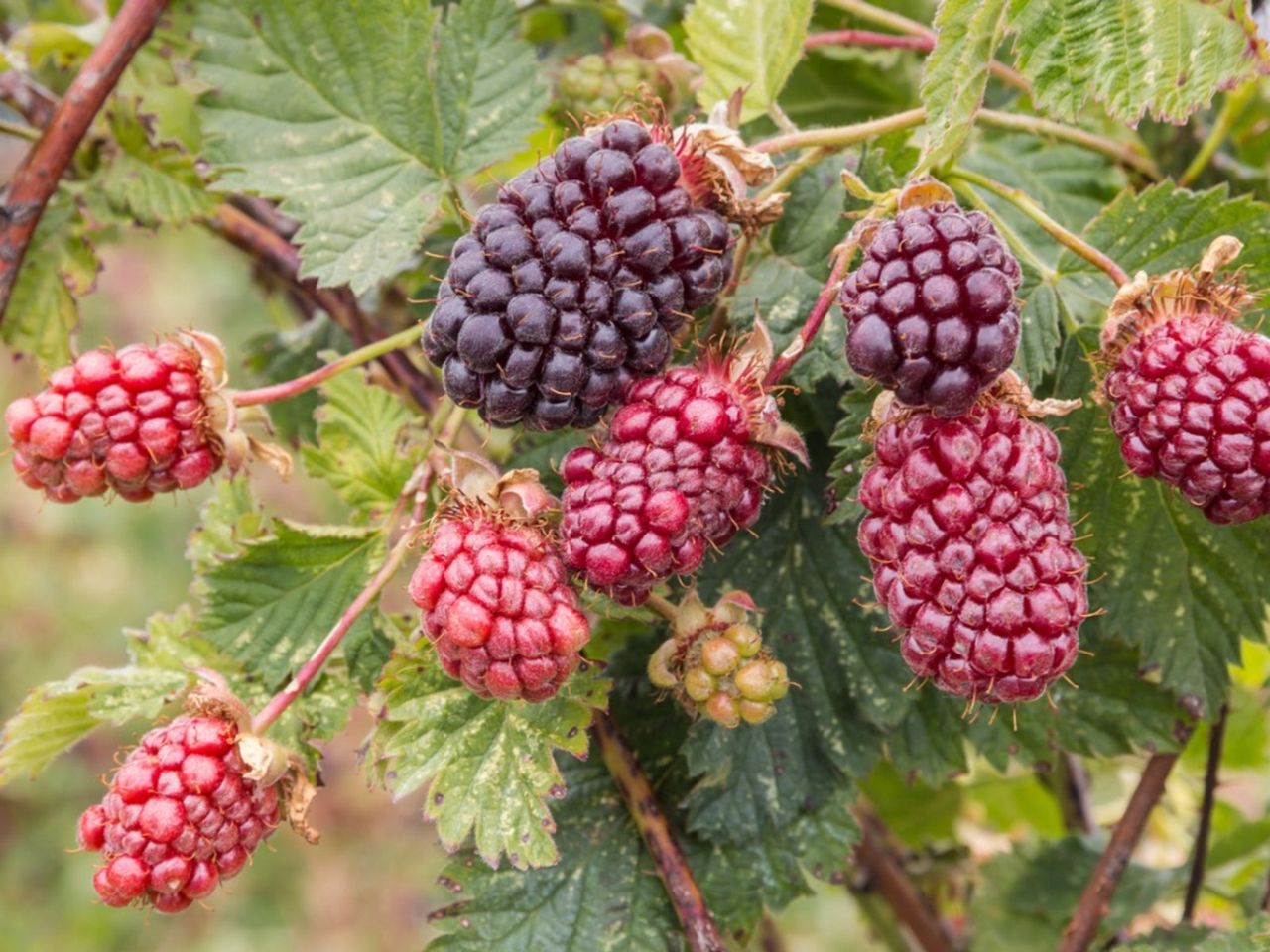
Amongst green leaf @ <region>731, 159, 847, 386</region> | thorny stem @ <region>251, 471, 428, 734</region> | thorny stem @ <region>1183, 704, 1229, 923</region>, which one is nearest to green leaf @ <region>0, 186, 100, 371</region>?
thorny stem @ <region>251, 471, 428, 734</region>

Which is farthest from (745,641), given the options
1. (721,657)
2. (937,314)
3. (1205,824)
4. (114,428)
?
(1205,824)

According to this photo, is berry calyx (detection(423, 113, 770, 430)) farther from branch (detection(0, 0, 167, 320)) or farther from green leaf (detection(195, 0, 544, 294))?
branch (detection(0, 0, 167, 320))

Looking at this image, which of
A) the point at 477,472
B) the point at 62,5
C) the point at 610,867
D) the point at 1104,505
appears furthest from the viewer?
the point at 62,5

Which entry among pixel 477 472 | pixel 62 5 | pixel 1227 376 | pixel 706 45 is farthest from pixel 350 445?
pixel 62 5

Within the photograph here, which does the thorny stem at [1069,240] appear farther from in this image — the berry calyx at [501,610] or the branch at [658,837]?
the branch at [658,837]

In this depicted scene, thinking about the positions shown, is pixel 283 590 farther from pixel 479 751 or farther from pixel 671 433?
pixel 671 433

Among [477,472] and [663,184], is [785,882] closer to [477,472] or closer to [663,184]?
[477,472]

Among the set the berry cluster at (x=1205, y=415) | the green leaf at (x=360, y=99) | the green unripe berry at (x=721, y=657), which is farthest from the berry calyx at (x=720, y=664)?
the green leaf at (x=360, y=99)
